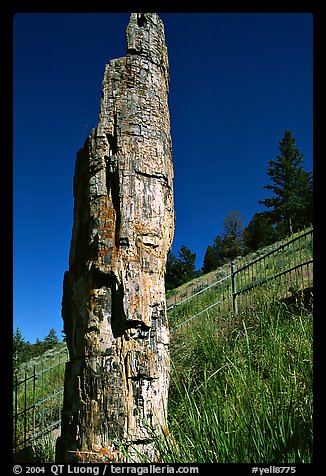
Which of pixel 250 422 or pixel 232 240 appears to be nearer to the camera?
pixel 250 422

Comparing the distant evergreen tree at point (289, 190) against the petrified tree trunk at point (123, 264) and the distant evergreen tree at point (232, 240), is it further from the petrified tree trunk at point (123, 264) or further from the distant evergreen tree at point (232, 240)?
the petrified tree trunk at point (123, 264)

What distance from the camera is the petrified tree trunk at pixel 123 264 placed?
8.94 ft

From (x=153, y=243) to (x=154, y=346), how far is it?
2.37 feet

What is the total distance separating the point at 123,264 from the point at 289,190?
40.2m

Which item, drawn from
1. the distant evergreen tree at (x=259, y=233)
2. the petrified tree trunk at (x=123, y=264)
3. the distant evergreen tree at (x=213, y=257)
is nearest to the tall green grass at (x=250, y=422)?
the petrified tree trunk at (x=123, y=264)

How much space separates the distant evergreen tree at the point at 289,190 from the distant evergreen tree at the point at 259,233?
2.74ft

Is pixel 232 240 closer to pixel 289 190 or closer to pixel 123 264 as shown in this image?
pixel 289 190

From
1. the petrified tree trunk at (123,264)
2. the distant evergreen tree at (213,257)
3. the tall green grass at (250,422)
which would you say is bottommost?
the tall green grass at (250,422)

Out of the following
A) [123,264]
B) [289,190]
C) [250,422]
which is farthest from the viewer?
[289,190]

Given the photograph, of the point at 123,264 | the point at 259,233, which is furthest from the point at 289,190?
the point at 123,264

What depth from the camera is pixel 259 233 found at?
4478 centimetres

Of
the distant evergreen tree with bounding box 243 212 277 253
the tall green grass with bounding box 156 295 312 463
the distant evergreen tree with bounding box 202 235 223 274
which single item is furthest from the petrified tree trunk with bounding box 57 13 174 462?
the distant evergreen tree with bounding box 202 235 223 274

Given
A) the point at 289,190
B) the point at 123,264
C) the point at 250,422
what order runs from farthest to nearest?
the point at 289,190 < the point at 123,264 < the point at 250,422
